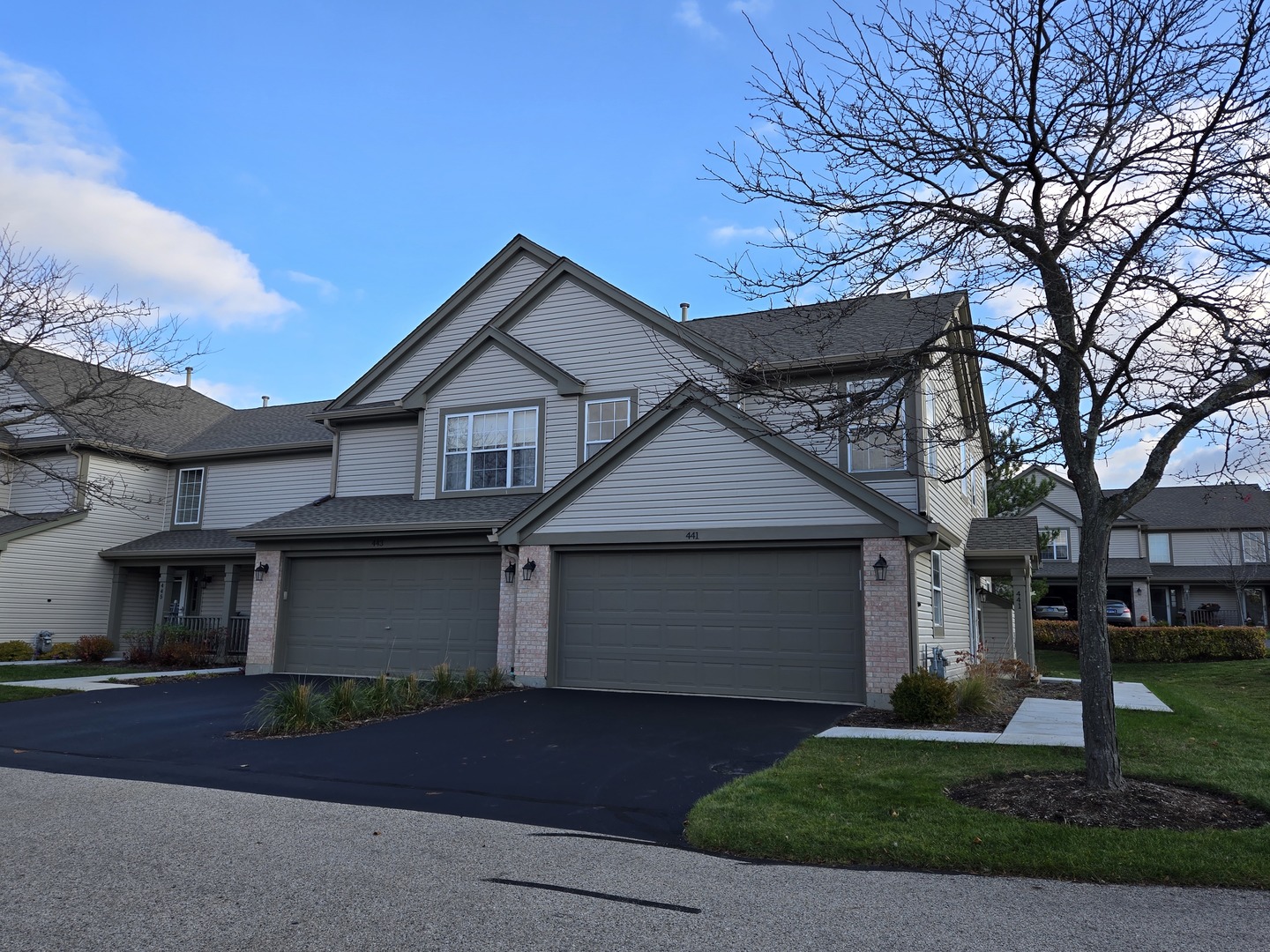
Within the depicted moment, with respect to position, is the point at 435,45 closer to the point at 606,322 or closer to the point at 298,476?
the point at 606,322

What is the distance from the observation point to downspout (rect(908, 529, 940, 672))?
1332 cm

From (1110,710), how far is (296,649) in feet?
53.1

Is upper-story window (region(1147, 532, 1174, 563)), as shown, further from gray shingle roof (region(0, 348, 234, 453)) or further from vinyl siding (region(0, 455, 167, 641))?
vinyl siding (region(0, 455, 167, 641))

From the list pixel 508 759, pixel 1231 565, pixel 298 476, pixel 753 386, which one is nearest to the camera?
pixel 753 386

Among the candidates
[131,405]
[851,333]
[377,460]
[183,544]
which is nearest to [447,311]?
[377,460]

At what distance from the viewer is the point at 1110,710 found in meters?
7.73

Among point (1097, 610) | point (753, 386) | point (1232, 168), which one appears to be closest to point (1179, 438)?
point (1097, 610)

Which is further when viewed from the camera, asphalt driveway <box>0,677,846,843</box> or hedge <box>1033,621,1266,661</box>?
hedge <box>1033,621,1266,661</box>

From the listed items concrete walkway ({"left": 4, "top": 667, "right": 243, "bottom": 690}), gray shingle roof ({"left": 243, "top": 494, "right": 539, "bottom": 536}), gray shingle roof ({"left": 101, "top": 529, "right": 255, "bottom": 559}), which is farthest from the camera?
gray shingle roof ({"left": 101, "top": 529, "right": 255, "bottom": 559})

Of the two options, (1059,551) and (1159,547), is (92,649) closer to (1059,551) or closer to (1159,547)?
(1059,551)

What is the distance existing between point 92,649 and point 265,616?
6640 mm

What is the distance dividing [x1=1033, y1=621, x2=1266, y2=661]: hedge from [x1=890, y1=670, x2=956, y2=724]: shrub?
58.1 feet

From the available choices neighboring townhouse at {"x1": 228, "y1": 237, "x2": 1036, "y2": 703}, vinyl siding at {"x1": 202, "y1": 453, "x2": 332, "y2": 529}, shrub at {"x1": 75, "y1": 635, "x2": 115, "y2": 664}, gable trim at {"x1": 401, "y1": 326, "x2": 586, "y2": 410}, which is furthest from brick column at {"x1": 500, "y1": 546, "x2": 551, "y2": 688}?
shrub at {"x1": 75, "y1": 635, "x2": 115, "y2": 664}

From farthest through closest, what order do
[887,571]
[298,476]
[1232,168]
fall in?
[298,476] → [887,571] → [1232,168]
